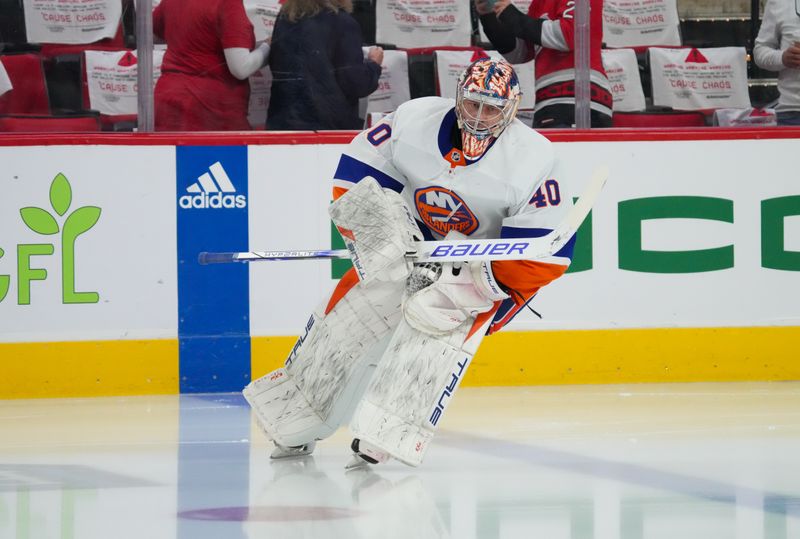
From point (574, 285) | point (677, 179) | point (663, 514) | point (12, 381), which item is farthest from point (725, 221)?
point (12, 381)

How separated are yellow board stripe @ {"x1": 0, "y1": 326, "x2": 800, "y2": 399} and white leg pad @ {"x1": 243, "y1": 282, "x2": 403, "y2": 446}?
1.40 m

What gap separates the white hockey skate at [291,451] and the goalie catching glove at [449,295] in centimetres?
60

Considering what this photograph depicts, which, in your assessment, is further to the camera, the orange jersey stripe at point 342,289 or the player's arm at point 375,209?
the orange jersey stripe at point 342,289

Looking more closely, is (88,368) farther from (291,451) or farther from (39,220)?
(291,451)

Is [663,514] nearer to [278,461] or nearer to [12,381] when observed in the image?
[278,461]

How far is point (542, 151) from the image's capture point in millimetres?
3762

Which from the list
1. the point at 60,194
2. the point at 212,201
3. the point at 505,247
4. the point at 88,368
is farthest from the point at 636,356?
the point at 60,194

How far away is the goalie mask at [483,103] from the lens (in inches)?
143

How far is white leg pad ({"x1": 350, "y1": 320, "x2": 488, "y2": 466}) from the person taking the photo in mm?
3584

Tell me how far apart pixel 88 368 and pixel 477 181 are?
2.23 m

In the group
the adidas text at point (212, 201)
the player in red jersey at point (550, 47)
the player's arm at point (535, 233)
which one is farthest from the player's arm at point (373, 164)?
the player in red jersey at point (550, 47)

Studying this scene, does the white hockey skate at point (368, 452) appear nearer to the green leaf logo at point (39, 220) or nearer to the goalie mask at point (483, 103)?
the goalie mask at point (483, 103)

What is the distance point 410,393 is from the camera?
3.62 m

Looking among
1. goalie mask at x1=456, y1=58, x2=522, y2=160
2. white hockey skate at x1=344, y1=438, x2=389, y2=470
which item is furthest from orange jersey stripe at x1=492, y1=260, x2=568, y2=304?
white hockey skate at x1=344, y1=438, x2=389, y2=470
